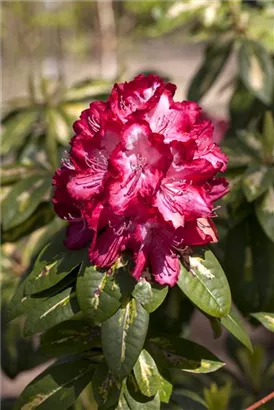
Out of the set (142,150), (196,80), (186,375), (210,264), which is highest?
(142,150)

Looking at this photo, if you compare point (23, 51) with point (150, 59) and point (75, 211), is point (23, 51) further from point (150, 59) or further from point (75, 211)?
point (150, 59)

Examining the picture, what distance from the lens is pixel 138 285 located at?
94cm

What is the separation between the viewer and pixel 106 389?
1.00 m

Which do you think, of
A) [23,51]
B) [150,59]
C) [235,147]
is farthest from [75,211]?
[150,59]

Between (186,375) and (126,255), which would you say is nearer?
(126,255)

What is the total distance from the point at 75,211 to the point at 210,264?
0.69 feet

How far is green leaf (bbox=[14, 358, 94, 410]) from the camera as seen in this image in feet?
3.38

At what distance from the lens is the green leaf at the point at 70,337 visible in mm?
1058

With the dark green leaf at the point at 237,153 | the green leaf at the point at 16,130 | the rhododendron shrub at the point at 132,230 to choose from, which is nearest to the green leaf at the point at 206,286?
the rhododendron shrub at the point at 132,230

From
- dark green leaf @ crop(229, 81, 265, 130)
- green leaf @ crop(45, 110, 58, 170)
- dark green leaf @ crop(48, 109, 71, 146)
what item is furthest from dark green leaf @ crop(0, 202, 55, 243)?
dark green leaf @ crop(229, 81, 265, 130)

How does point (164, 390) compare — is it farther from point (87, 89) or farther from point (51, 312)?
point (87, 89)

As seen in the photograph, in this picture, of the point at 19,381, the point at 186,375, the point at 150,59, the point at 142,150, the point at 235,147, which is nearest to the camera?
the point at 142,150

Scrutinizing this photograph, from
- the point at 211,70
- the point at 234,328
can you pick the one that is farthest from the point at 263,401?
the point at 211,70

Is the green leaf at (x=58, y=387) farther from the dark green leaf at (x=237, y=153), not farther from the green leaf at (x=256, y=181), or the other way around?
the dark green leaf at (x=237, y=153)
